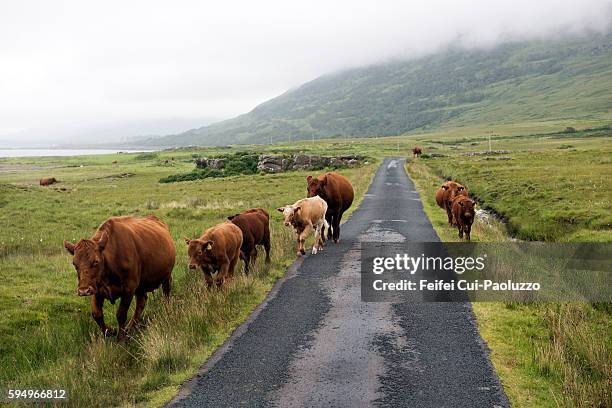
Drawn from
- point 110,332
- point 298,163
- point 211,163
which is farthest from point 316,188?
point 211,163

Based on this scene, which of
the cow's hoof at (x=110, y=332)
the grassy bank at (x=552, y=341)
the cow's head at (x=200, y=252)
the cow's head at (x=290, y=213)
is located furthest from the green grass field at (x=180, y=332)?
the cow's head at (x=290, y=213)

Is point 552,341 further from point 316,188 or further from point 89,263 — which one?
point 316,188

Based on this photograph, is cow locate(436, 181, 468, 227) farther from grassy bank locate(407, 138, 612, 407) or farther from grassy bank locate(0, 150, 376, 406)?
grassy bank locate(0, 150, 376, 406)

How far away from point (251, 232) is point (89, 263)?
22.3ft

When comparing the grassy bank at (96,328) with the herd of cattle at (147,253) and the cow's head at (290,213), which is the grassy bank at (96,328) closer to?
the herd of cattle at (147,253)

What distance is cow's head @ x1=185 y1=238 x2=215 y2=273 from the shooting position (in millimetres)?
12266

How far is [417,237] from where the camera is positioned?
64.0 feet

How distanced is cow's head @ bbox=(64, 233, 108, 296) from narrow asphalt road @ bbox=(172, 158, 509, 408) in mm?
2463

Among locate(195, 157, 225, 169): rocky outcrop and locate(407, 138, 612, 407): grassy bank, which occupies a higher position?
locate(195, 157, 225, 169): rocky outcrop

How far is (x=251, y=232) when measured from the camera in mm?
15492

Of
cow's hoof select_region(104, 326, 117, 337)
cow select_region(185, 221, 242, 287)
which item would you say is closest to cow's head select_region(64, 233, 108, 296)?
cow's hoof select_region(104, 326, 117, 337)

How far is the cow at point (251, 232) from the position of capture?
15.3 meters

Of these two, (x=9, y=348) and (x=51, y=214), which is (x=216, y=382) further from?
(x=51, y=214)

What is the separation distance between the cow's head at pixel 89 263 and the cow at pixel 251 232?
602 cm
